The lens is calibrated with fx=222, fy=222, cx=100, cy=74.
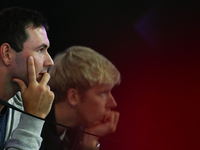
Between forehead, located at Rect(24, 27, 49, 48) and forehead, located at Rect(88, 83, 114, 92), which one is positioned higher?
forehead, located at Rect(24, 27, 49, 48)

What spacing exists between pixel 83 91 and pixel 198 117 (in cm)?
43

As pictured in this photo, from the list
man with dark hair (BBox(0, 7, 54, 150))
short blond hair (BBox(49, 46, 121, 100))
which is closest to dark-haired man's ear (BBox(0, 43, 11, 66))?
man with dark hair (BBox(0, 7, 54, 150))

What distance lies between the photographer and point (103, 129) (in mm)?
823

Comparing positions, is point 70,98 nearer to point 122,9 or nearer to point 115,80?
point 115,80

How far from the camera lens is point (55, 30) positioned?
92 cm

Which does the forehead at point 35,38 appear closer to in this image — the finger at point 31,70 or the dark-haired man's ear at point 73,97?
the finger at point 31,70

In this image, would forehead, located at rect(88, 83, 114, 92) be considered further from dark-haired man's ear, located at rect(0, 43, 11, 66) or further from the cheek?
dark-haired man's ear, located at rect(0, 43, 11, 66)

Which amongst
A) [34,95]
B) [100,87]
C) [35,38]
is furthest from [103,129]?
[35,38]

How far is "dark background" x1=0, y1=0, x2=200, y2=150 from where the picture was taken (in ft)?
2.64

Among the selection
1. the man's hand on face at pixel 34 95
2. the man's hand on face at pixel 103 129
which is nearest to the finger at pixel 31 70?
the man's hand on face at pixel 34 95

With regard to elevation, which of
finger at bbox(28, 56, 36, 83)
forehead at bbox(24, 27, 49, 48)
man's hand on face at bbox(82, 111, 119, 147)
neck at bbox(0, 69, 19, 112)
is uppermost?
forehead at bbox(24, 27, 49, 48)

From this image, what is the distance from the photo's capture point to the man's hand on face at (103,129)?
0.80 meters

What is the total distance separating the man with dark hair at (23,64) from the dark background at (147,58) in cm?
13

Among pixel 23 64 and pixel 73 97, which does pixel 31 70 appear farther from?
pixel 73 97
